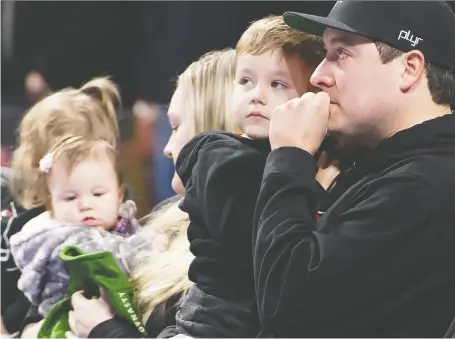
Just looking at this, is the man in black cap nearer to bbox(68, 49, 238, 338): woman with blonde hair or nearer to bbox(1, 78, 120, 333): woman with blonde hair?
bbox(68, 49, 238, 338): woman with blonde hair

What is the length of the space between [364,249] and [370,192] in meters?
0.11

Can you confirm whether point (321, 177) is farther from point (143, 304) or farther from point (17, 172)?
point (17, 172)

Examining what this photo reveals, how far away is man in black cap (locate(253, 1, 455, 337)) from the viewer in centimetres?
129

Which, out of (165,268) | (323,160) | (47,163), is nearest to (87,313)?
(165,268)

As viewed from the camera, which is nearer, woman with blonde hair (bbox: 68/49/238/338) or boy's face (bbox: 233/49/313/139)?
boy's face (bbox: 233/49/313/139)

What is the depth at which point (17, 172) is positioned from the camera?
2.21m

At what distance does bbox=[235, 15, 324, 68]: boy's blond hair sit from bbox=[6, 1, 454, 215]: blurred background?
43 cm

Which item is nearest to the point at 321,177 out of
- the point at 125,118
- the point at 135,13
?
the point at 125,118

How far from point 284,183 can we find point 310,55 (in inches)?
15.1

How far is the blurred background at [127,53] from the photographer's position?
7.30ft

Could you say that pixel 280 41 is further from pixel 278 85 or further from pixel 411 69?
pixel 411 69

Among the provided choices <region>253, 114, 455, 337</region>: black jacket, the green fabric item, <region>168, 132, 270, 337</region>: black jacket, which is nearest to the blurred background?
the green fabric item

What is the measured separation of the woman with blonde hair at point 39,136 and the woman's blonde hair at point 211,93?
40 cm

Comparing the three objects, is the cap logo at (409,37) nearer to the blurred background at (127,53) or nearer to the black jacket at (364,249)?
the black jacket at (364,249)
